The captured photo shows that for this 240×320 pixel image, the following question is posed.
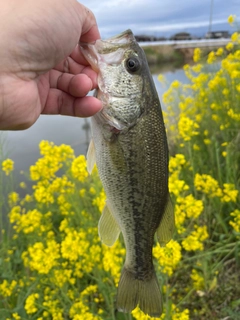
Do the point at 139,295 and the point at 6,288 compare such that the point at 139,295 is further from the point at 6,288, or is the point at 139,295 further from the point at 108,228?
the point at 6,288

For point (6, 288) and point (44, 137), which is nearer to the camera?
point (6, 288)

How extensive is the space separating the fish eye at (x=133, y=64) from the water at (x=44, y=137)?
4.41 meters

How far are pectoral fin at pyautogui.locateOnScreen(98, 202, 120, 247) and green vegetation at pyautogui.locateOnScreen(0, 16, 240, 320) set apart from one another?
34 cm

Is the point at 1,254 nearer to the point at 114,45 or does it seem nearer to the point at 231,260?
the point at 231,260

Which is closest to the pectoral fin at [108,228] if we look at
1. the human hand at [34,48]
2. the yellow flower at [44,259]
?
the human hand at [34,48]

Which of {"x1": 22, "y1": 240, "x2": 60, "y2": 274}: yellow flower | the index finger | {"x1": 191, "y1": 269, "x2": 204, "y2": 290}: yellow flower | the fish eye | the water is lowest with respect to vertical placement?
{"x1": 191, "y1": 269, "x2": 204, "y2": 290}: yellow flower

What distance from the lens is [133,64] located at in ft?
5.99

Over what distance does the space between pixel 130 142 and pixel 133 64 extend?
1.23 ft

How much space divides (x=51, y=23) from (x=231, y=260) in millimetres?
2545

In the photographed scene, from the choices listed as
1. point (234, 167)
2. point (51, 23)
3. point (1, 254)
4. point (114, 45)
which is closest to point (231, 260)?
point (234, 167)

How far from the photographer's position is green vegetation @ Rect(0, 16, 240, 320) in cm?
251

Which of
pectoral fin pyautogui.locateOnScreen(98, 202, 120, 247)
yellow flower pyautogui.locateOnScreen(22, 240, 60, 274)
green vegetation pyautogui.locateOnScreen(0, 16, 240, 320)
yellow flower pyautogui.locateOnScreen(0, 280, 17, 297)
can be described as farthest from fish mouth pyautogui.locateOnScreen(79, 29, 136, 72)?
yellow flower pyautogui.locateOnScreen(0, 280, 17, 297)

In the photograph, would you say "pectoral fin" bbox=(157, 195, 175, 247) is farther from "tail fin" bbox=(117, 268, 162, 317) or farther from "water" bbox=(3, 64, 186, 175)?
"water" bbox=(3, 64, 186, 175)

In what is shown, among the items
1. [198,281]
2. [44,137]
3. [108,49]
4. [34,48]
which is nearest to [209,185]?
[198,281]
